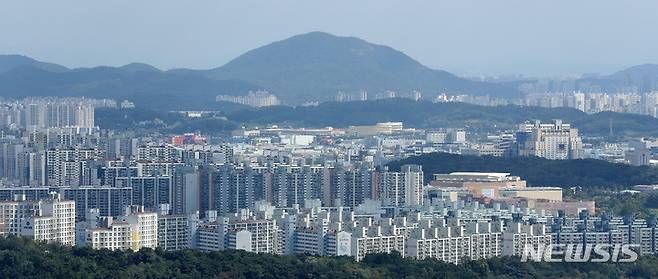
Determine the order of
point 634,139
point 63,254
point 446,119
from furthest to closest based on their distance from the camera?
1. point 446,119
2. point 634,139
3. point 63,254

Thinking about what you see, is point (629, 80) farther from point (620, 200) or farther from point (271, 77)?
point (620, 200)

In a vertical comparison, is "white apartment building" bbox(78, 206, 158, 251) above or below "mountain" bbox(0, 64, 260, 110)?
below

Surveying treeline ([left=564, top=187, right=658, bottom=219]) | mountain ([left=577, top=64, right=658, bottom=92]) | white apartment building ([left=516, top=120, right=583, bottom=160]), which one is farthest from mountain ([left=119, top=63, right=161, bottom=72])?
treeline ([left=564, top=187, right=658, bottom=219])

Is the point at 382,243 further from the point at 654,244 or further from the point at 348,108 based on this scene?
the point at 348,108

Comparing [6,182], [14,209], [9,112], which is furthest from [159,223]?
[9,112]
